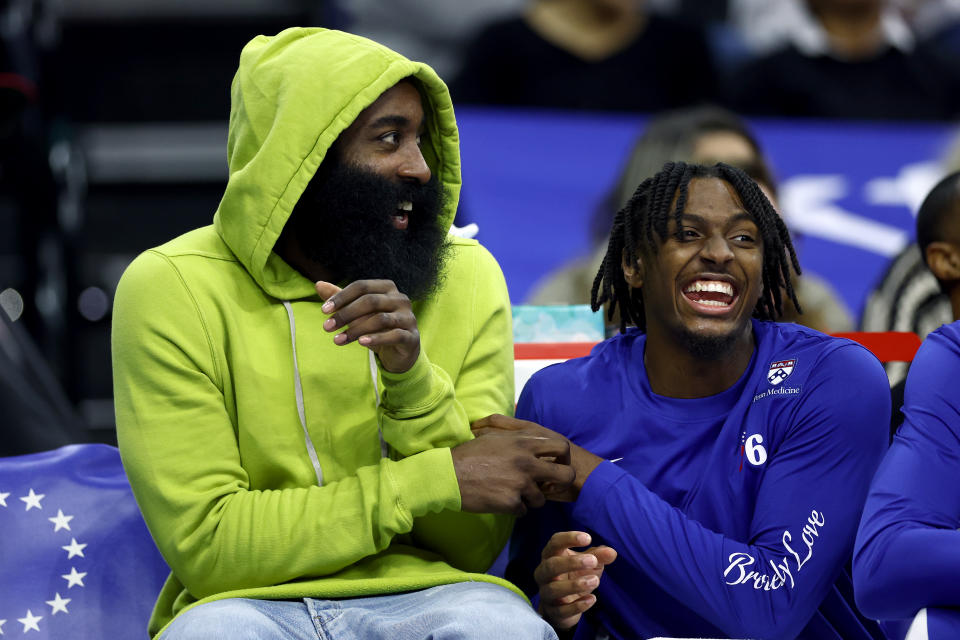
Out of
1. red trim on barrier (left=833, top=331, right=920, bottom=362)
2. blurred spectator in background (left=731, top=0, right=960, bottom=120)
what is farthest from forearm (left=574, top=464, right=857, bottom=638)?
blurred spectator in background (left=731, top=0, right=960, bottom=120)

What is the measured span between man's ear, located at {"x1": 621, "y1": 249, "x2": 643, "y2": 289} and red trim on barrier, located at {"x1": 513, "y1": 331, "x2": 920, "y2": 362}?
40cm

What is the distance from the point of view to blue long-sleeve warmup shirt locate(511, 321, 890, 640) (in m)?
2.15

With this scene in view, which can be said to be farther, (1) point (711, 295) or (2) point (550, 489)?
(1) point (711, 295)

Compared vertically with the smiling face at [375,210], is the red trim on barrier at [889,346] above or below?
below

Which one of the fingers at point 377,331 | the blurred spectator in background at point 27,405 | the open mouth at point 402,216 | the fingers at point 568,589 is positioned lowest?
the blurred spectator in background at point 27,405

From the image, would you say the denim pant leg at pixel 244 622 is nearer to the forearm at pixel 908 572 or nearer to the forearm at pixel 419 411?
the forearm at pixel 419 411

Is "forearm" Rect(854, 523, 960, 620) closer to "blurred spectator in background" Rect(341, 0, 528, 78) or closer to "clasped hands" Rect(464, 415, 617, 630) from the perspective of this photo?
"clasped hands" Rect(464, 415, 617, 630)

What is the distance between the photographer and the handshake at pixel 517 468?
2182 mm

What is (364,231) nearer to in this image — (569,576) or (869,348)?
(569,576)

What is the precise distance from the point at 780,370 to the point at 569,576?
0.53 meters

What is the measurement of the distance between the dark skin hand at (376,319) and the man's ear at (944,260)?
1415 mm

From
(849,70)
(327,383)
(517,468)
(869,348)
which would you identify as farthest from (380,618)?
(849,70)

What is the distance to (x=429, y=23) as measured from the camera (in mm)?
4984

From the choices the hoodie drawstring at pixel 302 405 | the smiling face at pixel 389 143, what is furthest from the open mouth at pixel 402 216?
the hoodie drawstring at pixel 302 405
